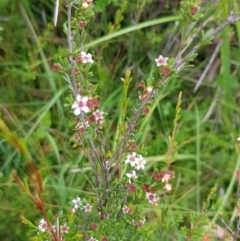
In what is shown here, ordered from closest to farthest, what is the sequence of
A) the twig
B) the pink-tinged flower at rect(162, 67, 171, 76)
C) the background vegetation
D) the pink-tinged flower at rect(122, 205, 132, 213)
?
the pink-tinged flower at rect(162, 67, 171, 76), the pink-tinged flower at rect(122, 205, 132, 213), the background vegetation, the twig

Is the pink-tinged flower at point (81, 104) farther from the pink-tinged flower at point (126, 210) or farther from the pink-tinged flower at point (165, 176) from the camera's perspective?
the pink-tinged flower at point (126, 210)

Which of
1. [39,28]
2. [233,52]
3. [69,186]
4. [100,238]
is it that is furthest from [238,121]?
[100,238]

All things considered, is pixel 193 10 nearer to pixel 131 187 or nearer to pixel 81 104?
pixel 81 104

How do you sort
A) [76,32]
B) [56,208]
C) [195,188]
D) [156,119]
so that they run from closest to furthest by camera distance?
[76,32] → [56,208] → [195,188] → [156,119]

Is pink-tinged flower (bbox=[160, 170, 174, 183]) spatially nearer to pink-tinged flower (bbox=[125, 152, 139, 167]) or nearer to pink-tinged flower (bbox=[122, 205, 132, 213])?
pink-tinged flower (bbox=[125, 152, 139, 167])

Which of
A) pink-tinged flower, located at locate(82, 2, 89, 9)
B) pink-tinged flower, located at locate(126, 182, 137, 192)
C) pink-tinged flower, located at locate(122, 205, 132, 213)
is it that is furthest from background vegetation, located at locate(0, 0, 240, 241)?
pink-tinged flower, located at locate(82, 2, 89, 9)

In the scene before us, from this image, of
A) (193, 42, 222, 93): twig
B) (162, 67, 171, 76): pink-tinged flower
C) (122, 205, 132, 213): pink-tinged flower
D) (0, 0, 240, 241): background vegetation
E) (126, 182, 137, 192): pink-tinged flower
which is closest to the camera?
(162, 67, 171, 76): pink-tinged flower

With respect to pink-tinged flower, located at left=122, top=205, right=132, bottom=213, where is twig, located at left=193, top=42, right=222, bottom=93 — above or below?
above

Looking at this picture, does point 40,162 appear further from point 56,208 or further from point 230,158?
point 230,158
